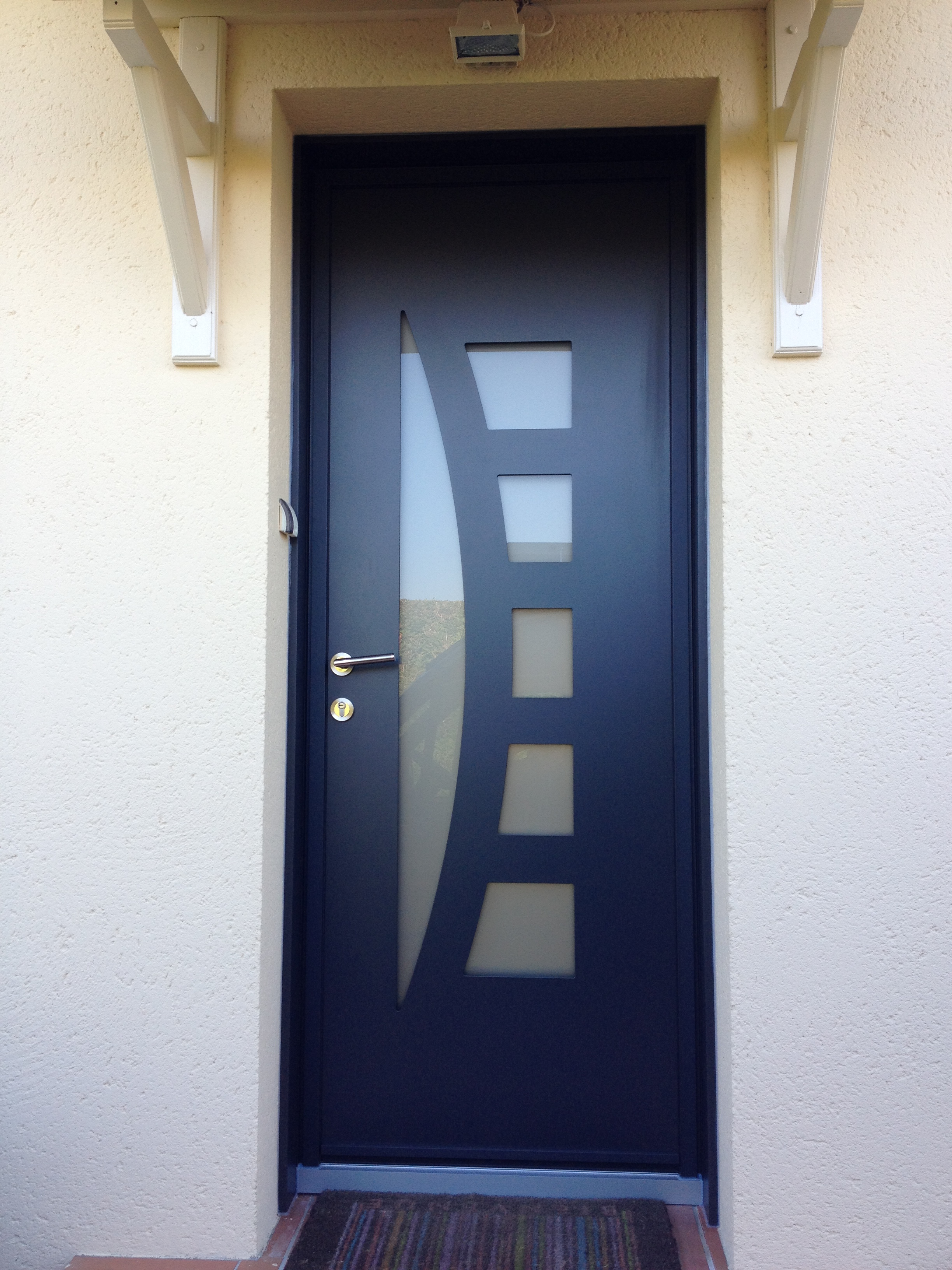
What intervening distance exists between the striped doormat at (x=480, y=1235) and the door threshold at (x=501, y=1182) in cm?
2

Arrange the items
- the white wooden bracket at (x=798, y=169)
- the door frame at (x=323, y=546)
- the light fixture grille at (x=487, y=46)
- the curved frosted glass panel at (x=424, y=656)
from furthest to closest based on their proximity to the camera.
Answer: the curved frosted glass panel at (x=424, y=656) → the door frame at (x=323, y=546) → the light fixture grille at (x=487, y=46) → the white wooden bracket at (x=798, y=169)

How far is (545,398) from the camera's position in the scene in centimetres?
194

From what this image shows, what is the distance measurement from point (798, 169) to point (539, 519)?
2.81ft

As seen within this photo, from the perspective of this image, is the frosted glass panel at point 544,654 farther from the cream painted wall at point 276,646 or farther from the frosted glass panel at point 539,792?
the cream painted wall at point 276,646

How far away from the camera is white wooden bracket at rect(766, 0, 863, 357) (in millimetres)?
1460

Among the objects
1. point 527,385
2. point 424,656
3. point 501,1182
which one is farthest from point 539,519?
point 501,1182

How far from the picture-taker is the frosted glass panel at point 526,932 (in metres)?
1.89

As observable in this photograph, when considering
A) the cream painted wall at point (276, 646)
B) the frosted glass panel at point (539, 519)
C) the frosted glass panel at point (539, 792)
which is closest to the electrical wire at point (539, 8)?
the cream painted wall at point (276, 646)

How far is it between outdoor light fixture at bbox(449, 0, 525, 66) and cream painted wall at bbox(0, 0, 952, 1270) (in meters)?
0.11

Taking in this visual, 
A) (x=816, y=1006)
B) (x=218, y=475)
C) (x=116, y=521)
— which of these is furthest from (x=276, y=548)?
(x=816, y=1006)

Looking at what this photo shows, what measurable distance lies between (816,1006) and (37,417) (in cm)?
204

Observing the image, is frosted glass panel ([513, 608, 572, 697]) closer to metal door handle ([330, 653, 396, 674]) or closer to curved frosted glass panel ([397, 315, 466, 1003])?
curved frosted glass panel ([397, 315, 466, 1003])

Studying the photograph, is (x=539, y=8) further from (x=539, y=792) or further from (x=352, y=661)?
(x=539, y=792)

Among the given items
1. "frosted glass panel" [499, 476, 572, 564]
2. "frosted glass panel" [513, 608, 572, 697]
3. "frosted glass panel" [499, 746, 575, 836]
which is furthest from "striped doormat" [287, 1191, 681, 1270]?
"frosted glass panel" [499, 476, 572, 564]
